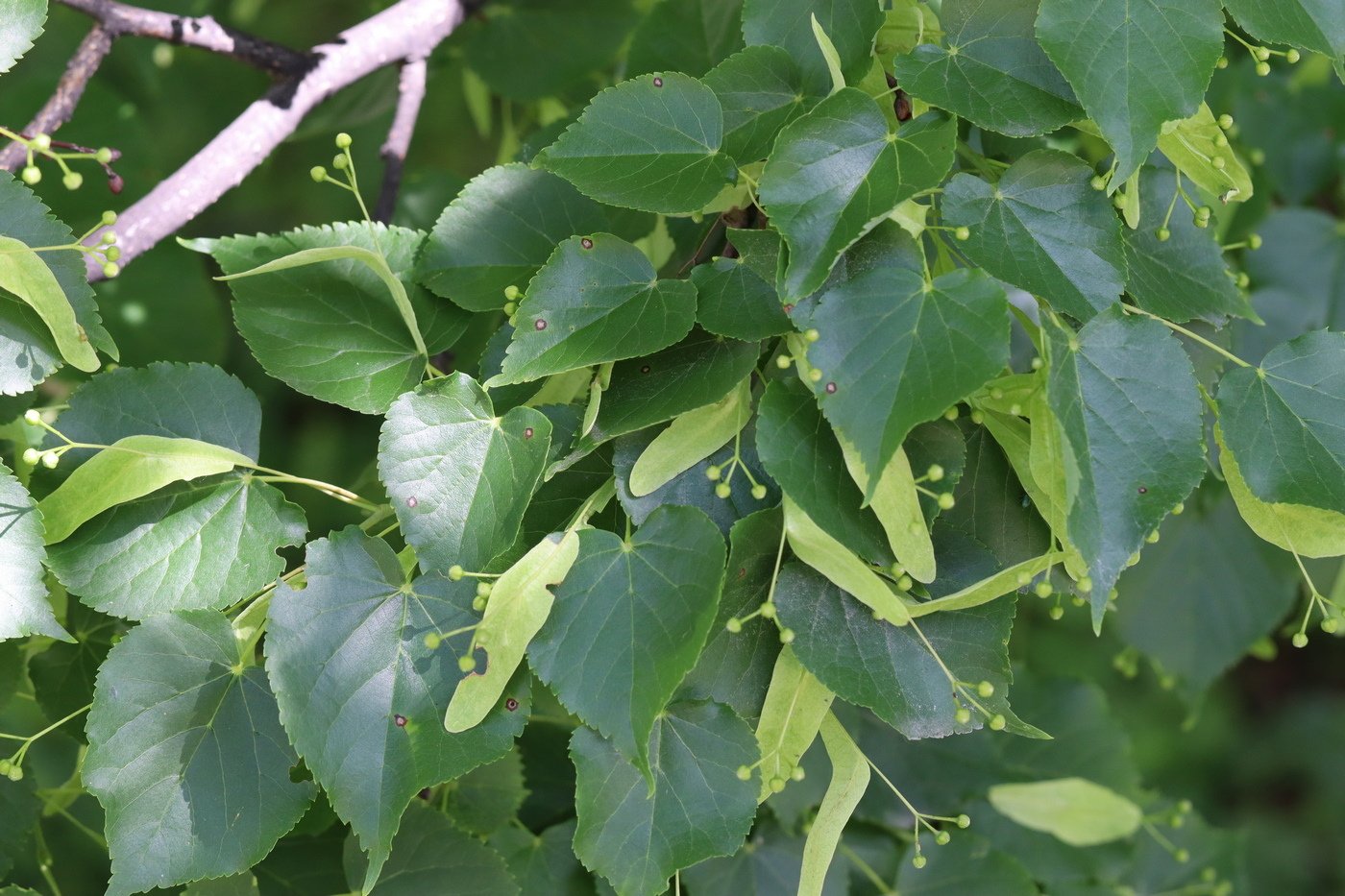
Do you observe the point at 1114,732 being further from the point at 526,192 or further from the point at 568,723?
the point at 526,192

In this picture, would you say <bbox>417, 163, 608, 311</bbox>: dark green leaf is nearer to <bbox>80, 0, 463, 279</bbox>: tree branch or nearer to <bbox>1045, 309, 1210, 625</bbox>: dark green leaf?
<bbox>80, 0, 463, 279</bbox>: tree branch

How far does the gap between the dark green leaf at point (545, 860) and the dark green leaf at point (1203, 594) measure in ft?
2.12

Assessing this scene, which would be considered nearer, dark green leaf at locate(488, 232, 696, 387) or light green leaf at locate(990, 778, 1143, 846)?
dark green leaf at locate(488, 232, 696, 387)

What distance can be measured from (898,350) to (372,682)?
0.99 ft

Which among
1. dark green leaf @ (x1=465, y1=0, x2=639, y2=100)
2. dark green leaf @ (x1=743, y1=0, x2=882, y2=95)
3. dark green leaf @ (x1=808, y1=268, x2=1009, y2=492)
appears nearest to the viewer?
dark green leaf @ (x1=808, y1=268, x2=1009, y2=492)

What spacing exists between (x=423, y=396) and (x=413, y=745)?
6.8 inches

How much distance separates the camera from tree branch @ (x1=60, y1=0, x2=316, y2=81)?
25.6 inches

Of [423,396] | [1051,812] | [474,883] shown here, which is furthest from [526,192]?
[1051,812]

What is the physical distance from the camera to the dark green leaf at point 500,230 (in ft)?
1.86

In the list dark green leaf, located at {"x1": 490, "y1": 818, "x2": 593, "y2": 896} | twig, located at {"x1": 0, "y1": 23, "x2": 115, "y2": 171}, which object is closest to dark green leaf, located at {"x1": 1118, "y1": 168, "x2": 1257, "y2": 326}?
dark green leaf, located at {"x1": 490, "y1": 818, "x2": 593, "y2": 896}

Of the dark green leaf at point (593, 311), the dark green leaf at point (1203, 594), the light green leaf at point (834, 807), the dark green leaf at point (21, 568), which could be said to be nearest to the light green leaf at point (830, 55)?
the dark green leaf at point (593, 311)

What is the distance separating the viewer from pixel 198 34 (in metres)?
0.69

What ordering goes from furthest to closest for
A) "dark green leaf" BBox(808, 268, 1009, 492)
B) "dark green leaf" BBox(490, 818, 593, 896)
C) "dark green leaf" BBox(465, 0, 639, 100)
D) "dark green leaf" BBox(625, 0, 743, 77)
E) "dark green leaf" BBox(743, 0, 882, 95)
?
1. "dark green leaf" BBox(465, 0, 639, 100)
2. "dark green leaf" BBox(625, 0, 743, 77)
3. "dark green leaf" BBox(490, 818, 593, 896)
4. "dark green leaf" BBox(743, 0, 882, 95)
5. "dark green leaf" BBox(808, 268, 1009, 492)

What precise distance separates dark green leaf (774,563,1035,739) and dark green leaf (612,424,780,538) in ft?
0.13
